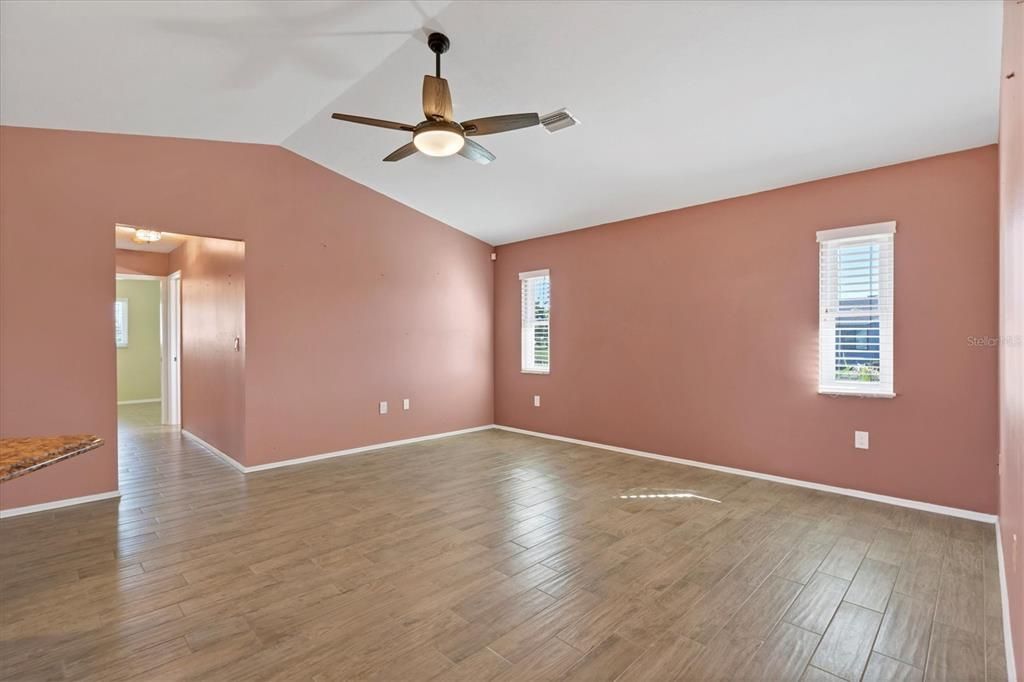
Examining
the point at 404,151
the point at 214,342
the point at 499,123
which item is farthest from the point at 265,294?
the point at 499,123

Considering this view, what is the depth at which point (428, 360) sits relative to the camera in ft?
19.9

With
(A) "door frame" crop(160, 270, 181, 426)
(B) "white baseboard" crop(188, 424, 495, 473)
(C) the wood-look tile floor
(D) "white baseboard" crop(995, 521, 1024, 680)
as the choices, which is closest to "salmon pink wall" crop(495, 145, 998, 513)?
(C) the wood-look tile floor

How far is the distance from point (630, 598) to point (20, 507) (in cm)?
430

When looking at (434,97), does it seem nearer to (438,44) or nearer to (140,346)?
(438,44)

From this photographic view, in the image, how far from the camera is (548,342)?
6.23m

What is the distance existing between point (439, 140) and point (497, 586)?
2405mm

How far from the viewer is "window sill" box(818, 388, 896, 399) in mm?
3689

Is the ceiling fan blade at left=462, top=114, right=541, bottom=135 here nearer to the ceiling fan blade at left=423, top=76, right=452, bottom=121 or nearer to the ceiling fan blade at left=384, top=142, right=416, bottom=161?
the ceiling fan blade at left=423, top=76, right=452, bottom=121

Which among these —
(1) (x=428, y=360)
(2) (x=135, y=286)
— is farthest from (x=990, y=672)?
(2) (x=135, y=286)

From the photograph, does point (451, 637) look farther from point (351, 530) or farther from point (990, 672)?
point (990, 672)

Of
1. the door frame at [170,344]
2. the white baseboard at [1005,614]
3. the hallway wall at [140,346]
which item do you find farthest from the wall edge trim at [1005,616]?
the hallway wall at [140,346]

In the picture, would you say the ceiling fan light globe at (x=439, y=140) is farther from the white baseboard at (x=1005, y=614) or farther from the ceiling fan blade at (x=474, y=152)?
the white baseboard at (x=1005, y=614)

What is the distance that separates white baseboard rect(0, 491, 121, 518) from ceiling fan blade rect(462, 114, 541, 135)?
3960 millimetres

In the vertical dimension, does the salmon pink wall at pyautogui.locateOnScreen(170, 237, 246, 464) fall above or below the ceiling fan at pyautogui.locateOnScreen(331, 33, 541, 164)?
below
